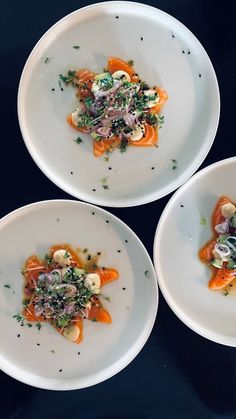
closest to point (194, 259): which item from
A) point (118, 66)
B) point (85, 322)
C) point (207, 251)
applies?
point (207, 251)

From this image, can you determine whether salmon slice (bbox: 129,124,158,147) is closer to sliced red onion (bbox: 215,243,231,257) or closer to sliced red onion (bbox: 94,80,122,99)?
sliced red onion (bbox: 94,80,122,99)

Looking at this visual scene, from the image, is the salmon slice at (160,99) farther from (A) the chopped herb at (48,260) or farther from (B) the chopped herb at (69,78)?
(A) the chopped herb at (48,260)

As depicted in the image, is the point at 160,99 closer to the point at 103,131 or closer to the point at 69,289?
the point at 103,131

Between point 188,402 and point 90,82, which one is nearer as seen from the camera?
point 90,82

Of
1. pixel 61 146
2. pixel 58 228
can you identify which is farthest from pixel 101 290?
pixel 61 146

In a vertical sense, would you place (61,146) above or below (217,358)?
above

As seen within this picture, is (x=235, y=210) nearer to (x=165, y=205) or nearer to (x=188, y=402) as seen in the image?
(x=165, y=205)
